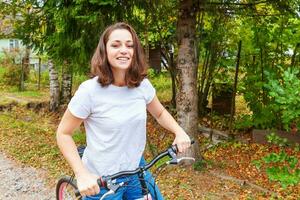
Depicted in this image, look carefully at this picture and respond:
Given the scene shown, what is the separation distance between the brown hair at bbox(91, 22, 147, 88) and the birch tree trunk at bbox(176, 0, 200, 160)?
3.31m

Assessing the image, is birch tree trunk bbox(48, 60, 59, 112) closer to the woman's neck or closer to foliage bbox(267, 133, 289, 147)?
foliage bbox(267, 133, 289, 147)

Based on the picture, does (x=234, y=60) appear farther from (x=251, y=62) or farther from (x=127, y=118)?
(x=127, y=118)

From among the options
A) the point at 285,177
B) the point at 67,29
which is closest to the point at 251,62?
the point at 67,29

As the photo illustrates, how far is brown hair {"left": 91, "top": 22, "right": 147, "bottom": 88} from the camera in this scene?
2.49 m

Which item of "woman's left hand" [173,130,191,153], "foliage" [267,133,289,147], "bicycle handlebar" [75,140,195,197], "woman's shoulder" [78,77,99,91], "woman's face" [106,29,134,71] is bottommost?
"foliage" [267,133,289,147]

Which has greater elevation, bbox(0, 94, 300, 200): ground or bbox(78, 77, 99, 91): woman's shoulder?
bbox(78, 77, 99, 91): woman's shoulder

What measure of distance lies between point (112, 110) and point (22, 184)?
4.17 m

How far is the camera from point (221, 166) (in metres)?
6.60

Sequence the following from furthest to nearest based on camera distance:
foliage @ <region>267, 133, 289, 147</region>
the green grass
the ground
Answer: the green grass
the ground
foliage @ <region>267, 133, 289, 147</region>

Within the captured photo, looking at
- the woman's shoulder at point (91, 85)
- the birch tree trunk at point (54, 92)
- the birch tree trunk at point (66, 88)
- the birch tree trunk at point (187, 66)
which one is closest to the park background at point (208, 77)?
the birch tree trunk at point (187, 66)

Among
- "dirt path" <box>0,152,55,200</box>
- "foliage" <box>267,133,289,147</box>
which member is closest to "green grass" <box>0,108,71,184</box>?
"dirt path" <box>0,152,55,200</box>

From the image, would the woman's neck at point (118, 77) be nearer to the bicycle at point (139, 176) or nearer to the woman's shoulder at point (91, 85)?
the woman's shoulder at point (91, 85)

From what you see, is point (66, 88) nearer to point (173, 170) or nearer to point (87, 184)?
point (173, 170)

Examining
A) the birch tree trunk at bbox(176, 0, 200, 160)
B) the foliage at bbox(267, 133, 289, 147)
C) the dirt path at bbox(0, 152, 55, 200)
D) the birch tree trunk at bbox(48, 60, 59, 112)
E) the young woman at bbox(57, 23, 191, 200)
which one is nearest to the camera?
the young woman at bbox(57, 23, 191, 200)
